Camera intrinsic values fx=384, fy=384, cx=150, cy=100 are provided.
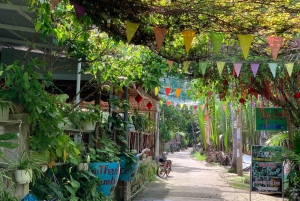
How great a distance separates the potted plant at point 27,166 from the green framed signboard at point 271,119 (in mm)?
7898

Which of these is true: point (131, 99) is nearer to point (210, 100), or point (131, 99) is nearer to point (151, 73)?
point (210, 100)

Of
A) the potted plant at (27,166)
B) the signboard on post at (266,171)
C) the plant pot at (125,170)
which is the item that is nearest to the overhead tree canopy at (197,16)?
the potted plant at (27,166)

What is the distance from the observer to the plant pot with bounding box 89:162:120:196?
6184 mm

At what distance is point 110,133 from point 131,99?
354 cm

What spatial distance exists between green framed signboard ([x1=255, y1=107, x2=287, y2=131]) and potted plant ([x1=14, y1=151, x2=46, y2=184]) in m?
7.90

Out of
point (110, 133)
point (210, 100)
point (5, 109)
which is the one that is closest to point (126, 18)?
point (5, 109)

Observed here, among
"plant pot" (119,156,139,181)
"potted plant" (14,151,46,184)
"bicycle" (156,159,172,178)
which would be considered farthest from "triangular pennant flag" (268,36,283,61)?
"bicycle" (156,159,172,178)

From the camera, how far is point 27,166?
11.6ft

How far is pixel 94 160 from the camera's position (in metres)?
6.26

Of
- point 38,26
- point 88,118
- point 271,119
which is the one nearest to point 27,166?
point 38,26

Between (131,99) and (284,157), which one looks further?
(131,99)

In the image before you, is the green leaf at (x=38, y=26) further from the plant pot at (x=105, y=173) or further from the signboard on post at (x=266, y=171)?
the signboard on post at (x=266, y=171)

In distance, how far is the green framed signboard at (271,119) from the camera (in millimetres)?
10445

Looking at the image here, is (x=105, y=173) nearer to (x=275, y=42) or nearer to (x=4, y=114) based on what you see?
(x=4, y=114)
